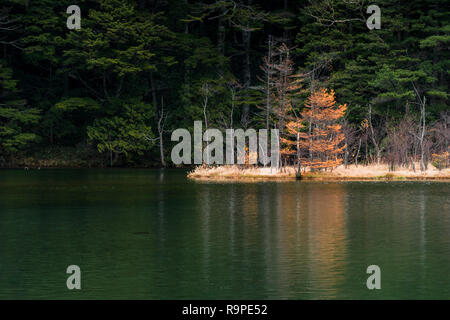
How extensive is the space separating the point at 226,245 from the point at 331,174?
26.8 metres

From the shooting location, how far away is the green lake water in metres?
10.8

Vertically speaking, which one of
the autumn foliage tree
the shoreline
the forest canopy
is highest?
the forest canopy

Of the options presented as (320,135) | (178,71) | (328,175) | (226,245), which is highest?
(178,71)

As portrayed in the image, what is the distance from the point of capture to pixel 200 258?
13.4 meters

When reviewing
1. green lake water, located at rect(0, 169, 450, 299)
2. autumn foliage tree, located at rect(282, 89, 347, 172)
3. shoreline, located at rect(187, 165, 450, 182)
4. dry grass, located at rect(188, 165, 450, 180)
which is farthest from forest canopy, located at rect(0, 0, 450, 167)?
green lake water, located at rect(0, 169, 450, 299)

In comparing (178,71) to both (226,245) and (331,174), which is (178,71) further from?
(226,245)

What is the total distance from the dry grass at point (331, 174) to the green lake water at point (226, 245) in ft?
37.0

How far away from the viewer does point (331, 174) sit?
135ft

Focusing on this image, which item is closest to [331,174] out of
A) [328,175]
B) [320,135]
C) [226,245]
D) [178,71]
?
[328,175]

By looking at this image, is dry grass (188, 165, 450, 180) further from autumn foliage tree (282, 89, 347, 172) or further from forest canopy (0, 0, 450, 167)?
forest canopy (0, 0, 450, 167)

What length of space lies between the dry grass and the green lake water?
1128 centimetres

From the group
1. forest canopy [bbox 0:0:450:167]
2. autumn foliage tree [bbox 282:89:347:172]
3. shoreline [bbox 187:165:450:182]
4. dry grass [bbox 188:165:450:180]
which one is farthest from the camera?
forest canopy [bbox 0:0:450:167]

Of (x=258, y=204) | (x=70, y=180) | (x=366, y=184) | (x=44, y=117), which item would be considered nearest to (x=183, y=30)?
(x=44, y=117)
